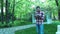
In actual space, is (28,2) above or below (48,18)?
above

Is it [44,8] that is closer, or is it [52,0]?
[52,0]

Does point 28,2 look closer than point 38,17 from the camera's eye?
No

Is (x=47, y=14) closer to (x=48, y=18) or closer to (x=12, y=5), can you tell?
(x=48, y=18)

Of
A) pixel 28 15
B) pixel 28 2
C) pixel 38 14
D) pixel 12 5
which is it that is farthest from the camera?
pixel 28 15

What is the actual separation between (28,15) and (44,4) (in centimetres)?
389

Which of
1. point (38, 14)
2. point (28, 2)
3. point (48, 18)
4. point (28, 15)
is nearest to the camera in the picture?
point (38, 14)

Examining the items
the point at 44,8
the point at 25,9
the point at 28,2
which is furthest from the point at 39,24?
the point at 44,8

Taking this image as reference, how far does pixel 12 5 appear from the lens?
30.1 m

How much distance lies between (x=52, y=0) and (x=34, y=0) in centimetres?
387

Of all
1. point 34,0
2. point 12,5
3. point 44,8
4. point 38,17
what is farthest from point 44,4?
point 38,17

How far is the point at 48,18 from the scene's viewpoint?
125ft

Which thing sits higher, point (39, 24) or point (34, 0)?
point (34, 0)

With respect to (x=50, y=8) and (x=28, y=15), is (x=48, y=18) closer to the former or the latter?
(x=50, y=8)

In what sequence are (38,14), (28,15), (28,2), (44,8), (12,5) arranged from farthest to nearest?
(28,15) → (44,8) → (28,2) → (12,5) → (38,14)
